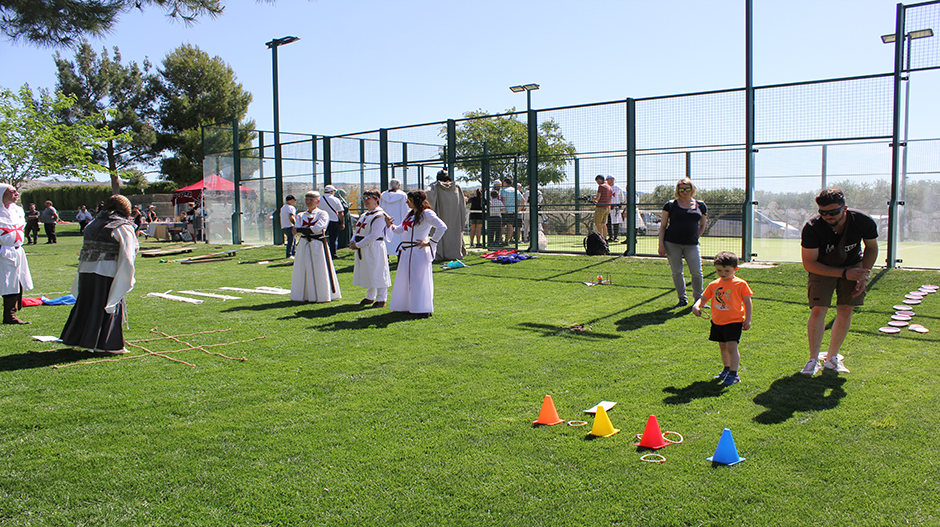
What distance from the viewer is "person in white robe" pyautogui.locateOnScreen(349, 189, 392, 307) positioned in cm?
968

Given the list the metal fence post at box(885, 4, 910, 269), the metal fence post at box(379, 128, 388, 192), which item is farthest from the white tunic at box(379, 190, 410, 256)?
Result: the metal fence post at box(885, 4, 910, 269)

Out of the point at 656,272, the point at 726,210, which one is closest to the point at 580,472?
the point at 656,272

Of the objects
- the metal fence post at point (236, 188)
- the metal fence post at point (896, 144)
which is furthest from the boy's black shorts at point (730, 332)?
the metal fence post at point (236, 188)

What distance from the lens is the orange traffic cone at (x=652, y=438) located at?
4.02m

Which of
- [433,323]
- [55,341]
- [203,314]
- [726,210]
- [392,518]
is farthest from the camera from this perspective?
[726,210]

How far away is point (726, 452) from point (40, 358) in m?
6.56

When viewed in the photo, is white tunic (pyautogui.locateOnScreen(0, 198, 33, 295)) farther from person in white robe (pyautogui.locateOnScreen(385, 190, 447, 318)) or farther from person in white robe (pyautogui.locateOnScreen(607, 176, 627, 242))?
person in white robe (pyautogui.locateOnScreen(607, 176, 627, 242))

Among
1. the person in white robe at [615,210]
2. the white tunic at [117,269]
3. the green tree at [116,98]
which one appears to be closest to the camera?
the white tunic at [117,269]

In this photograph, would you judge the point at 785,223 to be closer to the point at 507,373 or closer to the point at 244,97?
the point at 507,373

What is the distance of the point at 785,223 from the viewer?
13.3 metres

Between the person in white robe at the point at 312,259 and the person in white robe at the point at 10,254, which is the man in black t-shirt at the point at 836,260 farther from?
the person in white robe at the point at 10,254

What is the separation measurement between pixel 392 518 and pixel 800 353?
4.75 meters

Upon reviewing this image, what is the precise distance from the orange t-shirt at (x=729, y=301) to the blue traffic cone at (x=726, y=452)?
1.71 m

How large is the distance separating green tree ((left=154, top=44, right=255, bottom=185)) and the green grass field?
52.6 m
